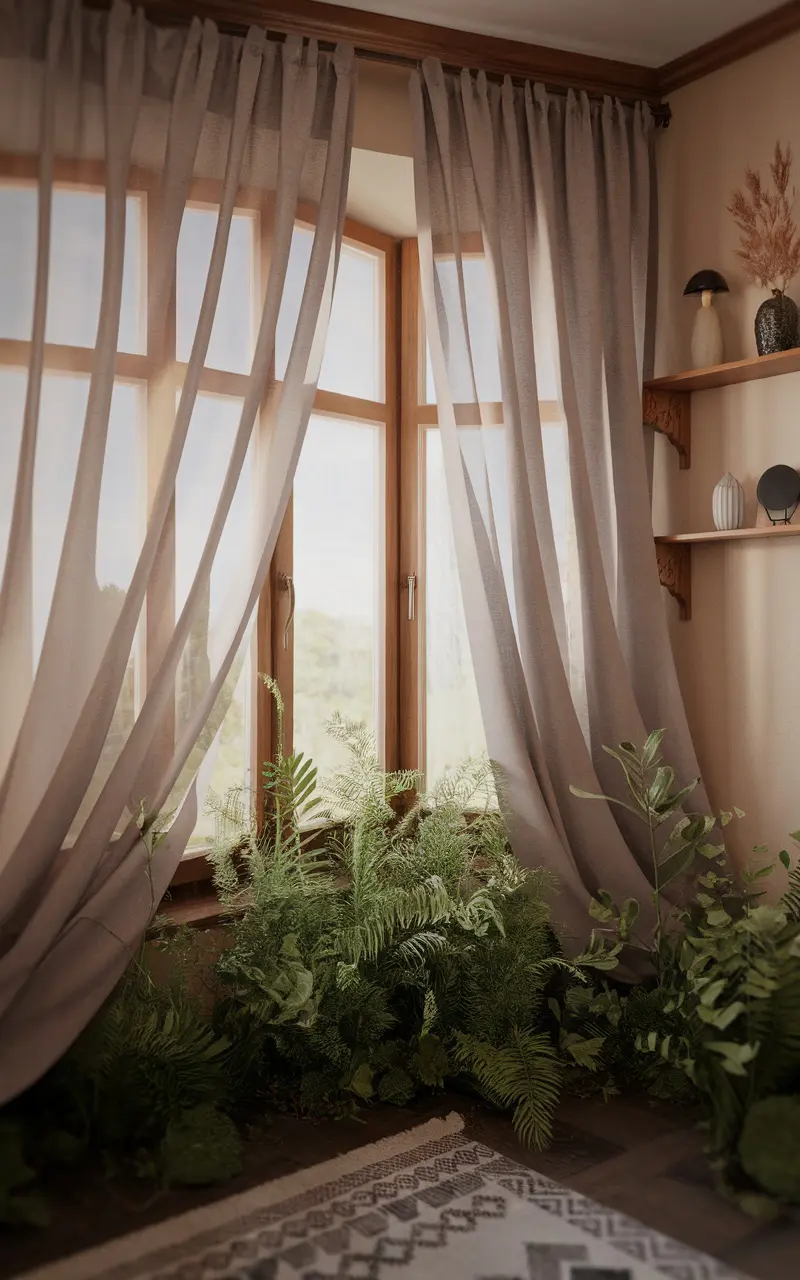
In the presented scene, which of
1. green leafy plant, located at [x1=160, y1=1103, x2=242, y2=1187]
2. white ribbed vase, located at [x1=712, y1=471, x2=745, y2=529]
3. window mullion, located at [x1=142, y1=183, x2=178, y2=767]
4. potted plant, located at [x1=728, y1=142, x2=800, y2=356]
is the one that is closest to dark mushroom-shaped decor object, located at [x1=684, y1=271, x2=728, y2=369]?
potted plant, located at [x1=728, y1=142, x2=800, y2=356]

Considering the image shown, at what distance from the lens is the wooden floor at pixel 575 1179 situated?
70.6 inches

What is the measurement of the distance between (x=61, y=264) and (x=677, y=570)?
1.72 m

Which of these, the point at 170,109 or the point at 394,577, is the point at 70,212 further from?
the point at 394,577

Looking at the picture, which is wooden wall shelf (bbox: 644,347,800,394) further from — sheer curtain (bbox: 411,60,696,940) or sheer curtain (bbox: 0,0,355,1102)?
sheer curtain (bbox: 0,0,355,1102)

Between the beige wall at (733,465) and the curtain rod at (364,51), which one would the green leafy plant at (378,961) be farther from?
the curtain rod at (364,51)

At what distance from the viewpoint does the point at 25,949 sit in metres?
2.01

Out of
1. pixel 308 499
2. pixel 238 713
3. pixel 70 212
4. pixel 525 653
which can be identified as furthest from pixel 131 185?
pixel 525 653

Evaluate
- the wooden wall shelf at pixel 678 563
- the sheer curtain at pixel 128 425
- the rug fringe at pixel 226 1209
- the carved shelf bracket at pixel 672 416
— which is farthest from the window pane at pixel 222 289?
the rug fringe at pixel 226 1209

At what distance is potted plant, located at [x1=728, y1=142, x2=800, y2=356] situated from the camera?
8.44 feet

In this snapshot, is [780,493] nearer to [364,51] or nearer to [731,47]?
[731,47]

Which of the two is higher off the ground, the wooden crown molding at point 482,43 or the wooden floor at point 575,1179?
the wooden crown molding at point 482,43

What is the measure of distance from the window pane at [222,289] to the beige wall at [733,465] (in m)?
1.22

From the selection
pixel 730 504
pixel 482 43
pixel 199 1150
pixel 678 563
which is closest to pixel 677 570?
pixel 678 563

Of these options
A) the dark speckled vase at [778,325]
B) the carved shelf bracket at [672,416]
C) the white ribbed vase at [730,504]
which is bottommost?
the white ribbed vase at [730,504]
